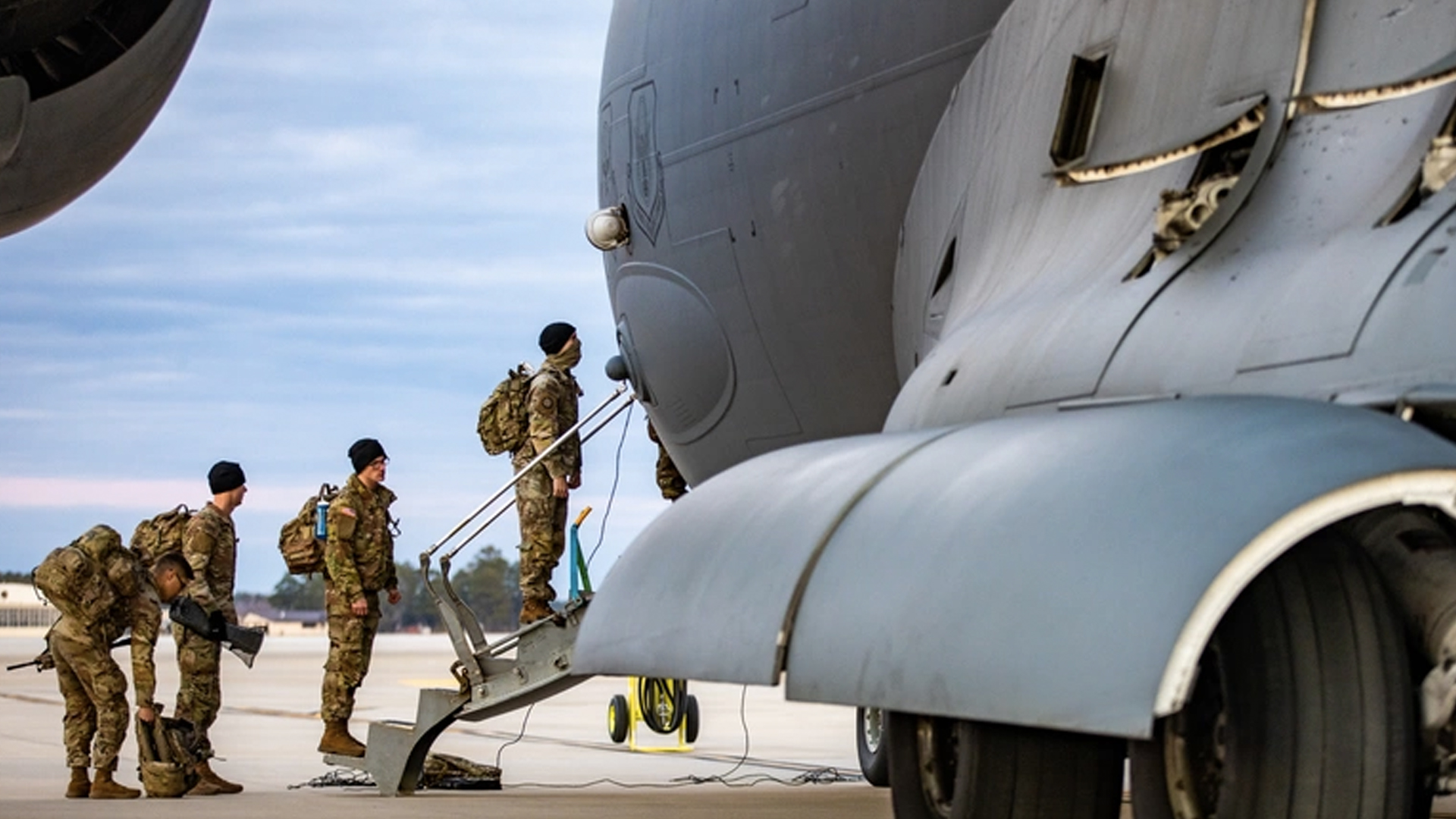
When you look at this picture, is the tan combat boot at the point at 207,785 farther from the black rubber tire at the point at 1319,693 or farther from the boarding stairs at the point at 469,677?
the black rubber tire at the point at 1319,693

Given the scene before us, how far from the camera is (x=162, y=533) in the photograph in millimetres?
15422

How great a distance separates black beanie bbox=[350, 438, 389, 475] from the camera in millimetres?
14406

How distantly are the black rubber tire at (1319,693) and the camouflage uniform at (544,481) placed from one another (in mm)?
9766

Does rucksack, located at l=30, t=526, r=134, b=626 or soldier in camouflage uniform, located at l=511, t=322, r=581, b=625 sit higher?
soldier in camouflage uniform, located at l=511, t=322, r=581, b=625

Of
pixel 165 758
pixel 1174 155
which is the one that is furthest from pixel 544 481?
pixel 1174 155

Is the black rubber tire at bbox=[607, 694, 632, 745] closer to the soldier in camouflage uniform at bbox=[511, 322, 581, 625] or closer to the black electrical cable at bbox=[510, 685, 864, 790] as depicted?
the black electrical cable at bbox=[510, 685, 864, 790]

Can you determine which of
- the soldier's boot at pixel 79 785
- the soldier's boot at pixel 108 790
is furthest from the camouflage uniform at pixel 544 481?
the soldier's boot at pixel 79 785

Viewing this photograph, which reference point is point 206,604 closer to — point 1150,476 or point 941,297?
point 941,297

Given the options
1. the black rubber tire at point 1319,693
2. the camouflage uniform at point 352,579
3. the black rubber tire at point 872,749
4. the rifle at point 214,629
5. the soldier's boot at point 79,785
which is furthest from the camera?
the camouflage uniform at point 352,579

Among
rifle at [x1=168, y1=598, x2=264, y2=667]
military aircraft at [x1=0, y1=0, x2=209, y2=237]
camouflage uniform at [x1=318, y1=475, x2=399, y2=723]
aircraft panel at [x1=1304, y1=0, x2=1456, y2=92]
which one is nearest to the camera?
aircraft panel at [x1=1304, y1=0, x2=1456, y2=92]

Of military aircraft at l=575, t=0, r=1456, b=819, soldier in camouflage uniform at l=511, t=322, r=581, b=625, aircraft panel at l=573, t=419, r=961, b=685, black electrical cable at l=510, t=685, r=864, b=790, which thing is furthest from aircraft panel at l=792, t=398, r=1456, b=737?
soldier in camouflage uniform at l=511, t=322, r=581, b=625

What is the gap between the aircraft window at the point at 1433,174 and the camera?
4836 millimetres

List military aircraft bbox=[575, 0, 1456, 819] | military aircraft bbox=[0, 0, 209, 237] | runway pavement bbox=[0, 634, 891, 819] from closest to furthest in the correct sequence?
military aircraft bbox=[575, 0, 1456, 819] → military aircraft bbox=[0, 0, 209, 237] → runway pavement bbox=[0, 634, 891, 819]

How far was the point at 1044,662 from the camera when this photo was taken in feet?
13.0
